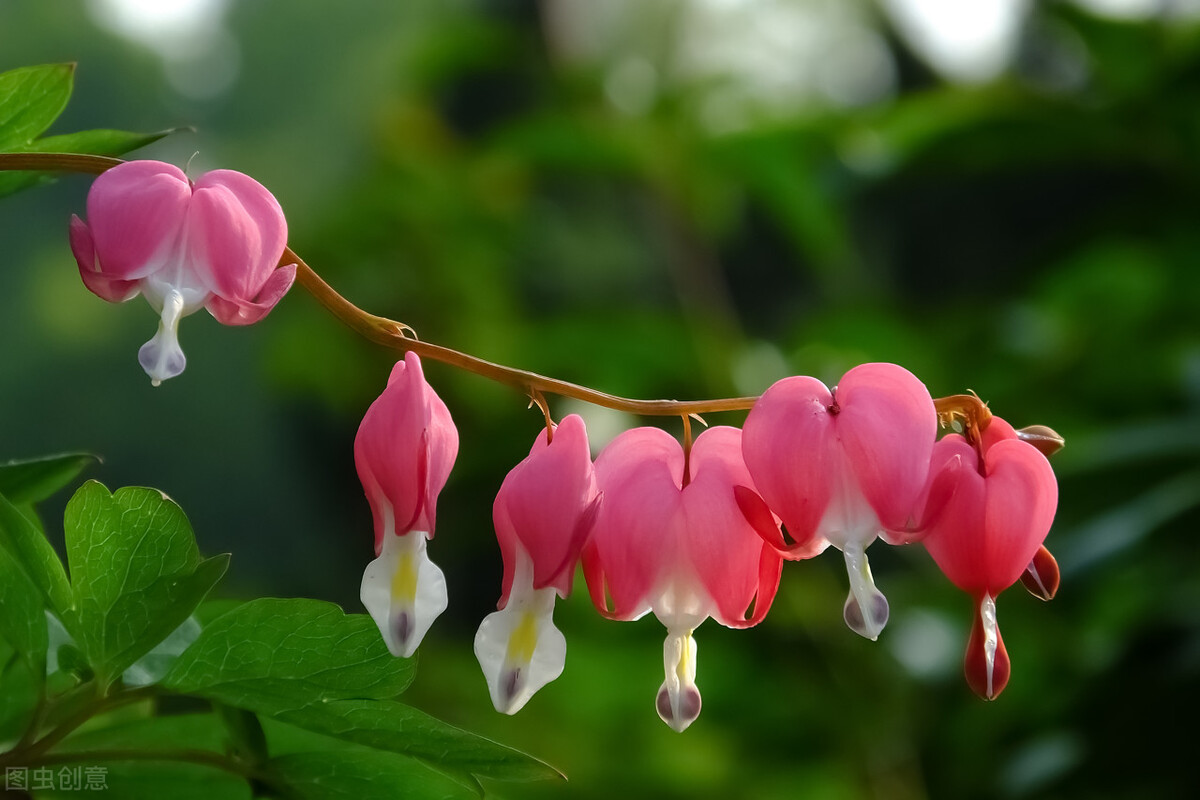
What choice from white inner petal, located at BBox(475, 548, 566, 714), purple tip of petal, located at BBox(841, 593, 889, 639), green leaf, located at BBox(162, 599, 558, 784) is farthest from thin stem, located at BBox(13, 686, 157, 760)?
purple tip of petal, located at BBox(841, 593, 889, 639)

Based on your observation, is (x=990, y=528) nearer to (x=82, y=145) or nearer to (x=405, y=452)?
(x=405, y=452)

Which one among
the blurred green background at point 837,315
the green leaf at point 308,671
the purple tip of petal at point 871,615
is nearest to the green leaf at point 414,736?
the green leaf at point 308,671

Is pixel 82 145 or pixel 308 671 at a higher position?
pixel 82 145

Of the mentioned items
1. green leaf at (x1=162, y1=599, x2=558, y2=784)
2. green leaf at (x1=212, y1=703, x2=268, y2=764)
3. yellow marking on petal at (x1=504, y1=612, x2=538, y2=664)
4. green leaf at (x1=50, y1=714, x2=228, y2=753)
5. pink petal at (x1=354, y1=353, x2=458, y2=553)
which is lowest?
green leaf at (x1=50, y1=714, x2=228, y2=753)

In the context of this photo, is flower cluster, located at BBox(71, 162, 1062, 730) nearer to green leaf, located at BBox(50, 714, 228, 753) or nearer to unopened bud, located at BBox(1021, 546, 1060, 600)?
unopened bud, located at BBox(1021, 546, 1060, 600)

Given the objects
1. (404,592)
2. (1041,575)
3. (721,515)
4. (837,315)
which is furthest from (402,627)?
(837,315)

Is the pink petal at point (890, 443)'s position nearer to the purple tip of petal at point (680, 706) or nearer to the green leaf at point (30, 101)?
the purple tip of petal at point (680, 706)

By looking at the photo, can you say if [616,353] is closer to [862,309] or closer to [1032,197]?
[862,309]
